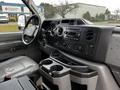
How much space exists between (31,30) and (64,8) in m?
0.54

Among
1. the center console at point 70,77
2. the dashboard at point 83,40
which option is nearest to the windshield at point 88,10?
the dashboard at point 83,40

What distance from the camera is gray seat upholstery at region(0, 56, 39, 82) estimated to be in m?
1.66

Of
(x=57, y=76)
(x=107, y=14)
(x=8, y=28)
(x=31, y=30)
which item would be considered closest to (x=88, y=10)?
(x=107, y=14)

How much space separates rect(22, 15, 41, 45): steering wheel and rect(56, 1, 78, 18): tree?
0.93 feet

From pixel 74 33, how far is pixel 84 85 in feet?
1.60

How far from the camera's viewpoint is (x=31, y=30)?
85.4 inches

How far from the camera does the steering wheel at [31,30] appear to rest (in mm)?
2061

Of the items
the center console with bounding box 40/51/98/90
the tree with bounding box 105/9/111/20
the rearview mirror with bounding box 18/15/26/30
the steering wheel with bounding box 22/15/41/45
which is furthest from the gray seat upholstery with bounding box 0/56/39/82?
the tree with bounding box 105/9/111/20

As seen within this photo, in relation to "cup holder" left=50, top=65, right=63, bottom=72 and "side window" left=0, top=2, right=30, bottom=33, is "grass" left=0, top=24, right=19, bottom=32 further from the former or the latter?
"cup holder" left=50, top=65, right=63, bottom=72

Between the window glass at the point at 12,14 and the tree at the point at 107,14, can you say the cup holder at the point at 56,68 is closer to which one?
the tree at the point at 107,14

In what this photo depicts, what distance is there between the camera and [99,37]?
3.77 ft

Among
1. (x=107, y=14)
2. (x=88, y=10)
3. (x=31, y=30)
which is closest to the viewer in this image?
(x=107, y=14)

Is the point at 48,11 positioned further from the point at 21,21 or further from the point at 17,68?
the point at 17,68

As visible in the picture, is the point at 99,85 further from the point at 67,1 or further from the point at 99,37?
the point at 67,1
